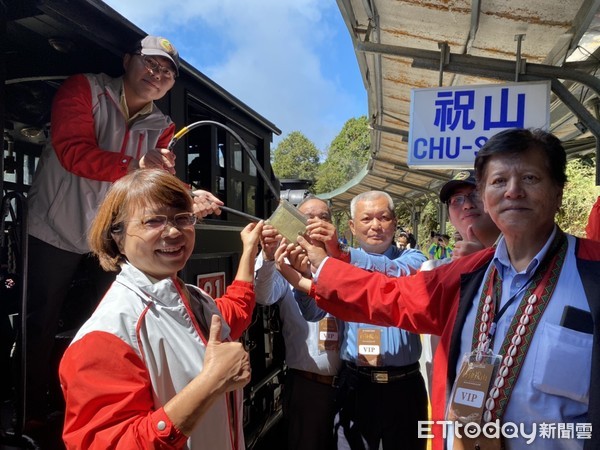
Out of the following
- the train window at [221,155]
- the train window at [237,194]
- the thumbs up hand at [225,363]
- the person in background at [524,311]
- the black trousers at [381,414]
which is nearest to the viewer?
the thumbs up hand at [225,363]

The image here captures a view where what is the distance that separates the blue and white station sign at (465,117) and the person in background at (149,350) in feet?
8.89

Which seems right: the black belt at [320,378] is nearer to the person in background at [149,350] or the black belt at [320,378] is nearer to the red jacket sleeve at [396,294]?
the red jacket sleeve at [396,294]

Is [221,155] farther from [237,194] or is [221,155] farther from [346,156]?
[346,156]

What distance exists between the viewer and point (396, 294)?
192cm

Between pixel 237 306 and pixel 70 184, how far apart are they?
2.98 feet

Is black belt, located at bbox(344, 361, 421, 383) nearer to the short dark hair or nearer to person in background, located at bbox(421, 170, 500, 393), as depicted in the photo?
person in background, located at bbox(421, 170, 500, 393)

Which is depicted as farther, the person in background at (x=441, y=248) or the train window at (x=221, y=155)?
the person in background at (x=441, y=248)

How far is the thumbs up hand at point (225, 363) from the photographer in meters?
1.21

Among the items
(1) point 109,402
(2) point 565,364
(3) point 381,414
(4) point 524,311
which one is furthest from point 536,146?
(3) point 381,414

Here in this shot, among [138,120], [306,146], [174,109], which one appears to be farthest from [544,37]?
[306,146]

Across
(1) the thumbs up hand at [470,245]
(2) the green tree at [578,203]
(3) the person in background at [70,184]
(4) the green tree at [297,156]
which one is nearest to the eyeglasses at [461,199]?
(1) the thumbs up hand at [470,245]

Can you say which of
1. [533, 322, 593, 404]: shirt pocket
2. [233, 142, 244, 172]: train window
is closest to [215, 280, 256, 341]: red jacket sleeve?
[533, 322, 593, 404]: shirt pocket

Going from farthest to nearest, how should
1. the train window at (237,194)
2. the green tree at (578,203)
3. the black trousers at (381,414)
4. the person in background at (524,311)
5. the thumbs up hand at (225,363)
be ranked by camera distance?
the green tree at (578,203) → the train window at (237,194) → the black trousers at (381,414) → the person in background at (524,311) → the thumbs up hand at (225,363)

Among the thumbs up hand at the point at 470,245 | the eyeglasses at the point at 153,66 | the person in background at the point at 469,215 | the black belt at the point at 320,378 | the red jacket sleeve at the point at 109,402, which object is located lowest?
the black belt at the point at 320,378
